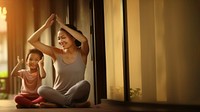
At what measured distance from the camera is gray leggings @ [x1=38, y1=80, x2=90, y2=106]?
246 cm

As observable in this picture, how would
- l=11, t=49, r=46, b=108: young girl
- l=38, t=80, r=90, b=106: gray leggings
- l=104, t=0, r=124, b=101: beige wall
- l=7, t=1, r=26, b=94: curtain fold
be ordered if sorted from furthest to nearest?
l=7, t=1, r=26, b=94: curtain fold, l=104, t=0, r=124, b=101: beige wall, l=11, t=49, r=46, b=108: young girl, l=38, t=80, r=90, b=106: gray leggings

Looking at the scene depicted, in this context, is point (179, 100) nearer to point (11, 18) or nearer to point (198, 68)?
point (198, 68)

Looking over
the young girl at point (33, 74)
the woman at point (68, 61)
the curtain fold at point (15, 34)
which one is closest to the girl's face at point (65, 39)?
the woman at point (68, 61)

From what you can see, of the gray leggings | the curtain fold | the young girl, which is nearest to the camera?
the gray leggings

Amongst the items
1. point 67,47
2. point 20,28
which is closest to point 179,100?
point 67,47

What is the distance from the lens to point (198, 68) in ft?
7.90

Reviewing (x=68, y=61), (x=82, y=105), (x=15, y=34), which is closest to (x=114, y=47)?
(x=68, y=61)

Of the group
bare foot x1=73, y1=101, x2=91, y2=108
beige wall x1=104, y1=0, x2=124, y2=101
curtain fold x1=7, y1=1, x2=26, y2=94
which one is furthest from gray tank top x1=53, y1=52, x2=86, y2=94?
curtain fold x1=7, y1=1, x2=26, y2=94

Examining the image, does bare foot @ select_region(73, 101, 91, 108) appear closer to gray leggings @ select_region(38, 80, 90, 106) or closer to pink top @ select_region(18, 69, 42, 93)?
gray leggings @ select_region(38, 80, 90, 106)

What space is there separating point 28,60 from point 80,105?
0.54m

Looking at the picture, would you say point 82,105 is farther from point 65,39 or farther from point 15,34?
point 15,34

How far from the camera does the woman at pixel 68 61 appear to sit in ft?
8.18

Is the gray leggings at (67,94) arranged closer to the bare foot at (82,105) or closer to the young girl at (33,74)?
the bare foot at (82,105)

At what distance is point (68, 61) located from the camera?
2582 millimetres
